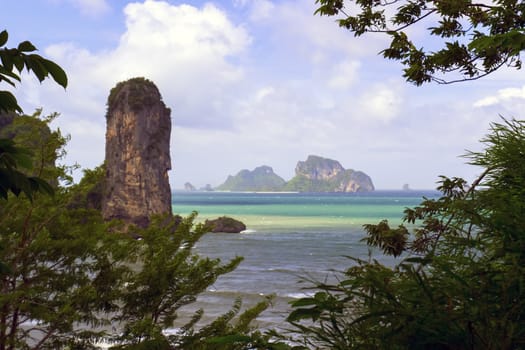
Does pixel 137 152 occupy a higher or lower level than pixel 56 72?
higher

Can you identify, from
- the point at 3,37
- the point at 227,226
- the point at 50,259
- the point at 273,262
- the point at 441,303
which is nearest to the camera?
the point at 441,303

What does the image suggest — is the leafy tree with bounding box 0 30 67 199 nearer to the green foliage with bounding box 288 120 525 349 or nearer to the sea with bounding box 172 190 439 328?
the green foliage with bounding box 288 120 525 349

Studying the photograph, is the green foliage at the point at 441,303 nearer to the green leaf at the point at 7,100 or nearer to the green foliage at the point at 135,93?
the green leaf at the point at 7,100

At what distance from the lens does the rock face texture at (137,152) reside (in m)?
62.7

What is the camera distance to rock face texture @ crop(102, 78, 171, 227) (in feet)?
206

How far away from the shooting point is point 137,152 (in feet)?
210

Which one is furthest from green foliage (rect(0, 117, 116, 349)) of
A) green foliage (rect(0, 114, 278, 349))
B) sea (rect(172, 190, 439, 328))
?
sea (rect(172, 190, 439, 328))

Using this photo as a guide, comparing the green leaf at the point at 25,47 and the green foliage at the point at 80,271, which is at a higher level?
the green leaf at the point at 25,47

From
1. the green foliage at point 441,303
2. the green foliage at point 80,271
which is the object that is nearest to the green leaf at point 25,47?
the green foliage at point 441,303

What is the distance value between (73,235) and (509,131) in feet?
25.8

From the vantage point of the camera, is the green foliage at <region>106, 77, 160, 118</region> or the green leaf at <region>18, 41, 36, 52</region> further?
the green foliage at <region>106, 77, 160, 118</region>

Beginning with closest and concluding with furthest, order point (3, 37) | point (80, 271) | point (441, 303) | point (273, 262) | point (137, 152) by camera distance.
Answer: point (441, 303), point (3, 37), point (80, 271), point (273, 262), point (137, 152)

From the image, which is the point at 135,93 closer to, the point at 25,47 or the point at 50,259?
the point at 50,259

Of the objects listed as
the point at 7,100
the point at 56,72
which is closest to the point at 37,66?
the point at 56,72
